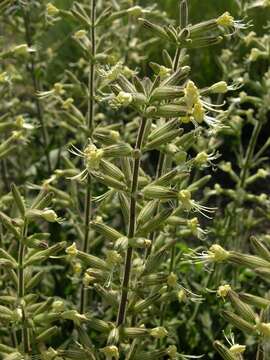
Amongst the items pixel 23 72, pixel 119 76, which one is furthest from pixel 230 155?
pixel 119 76

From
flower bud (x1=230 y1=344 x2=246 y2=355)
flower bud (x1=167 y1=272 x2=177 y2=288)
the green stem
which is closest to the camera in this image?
flower bud (x1=230 y1=344 x2=246 y2=355)

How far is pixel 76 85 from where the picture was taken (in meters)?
5.32

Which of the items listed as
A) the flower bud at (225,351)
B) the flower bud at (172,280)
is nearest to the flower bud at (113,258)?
the flower bud at (172,280)

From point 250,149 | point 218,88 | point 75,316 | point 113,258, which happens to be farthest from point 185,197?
point 250,149

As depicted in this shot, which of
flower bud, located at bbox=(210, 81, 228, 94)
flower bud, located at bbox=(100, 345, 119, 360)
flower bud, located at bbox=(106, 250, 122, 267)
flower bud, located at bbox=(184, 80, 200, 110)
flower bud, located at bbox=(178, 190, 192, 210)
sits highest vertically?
flower bud, located at bbox=(184, 80, 200, 110)

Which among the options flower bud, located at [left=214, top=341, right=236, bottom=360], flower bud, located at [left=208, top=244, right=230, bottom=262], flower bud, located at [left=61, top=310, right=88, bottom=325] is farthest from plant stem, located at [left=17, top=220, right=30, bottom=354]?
flower bud, located at [left=214, top=341, right=236, bottom=360]

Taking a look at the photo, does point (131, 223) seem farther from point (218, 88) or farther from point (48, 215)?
point (218, 88)

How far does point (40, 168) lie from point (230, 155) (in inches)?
155

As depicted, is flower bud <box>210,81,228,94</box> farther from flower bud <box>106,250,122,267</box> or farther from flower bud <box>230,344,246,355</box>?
flower bud <box>230,344,246,355</box>

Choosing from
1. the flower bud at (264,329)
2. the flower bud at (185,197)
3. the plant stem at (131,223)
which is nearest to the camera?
the flower bud at (264,329)

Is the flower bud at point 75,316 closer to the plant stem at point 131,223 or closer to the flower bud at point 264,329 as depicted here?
the plant stem at point 131,223

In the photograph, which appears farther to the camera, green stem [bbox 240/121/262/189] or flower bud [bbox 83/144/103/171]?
green stem [bbox 240/121/262/189]

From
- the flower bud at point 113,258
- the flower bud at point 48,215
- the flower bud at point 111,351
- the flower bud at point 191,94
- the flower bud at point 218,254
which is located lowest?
the flower bud at point 111,351

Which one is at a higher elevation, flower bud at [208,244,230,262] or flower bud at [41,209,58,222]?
flower bud at [41,209,58,222]
